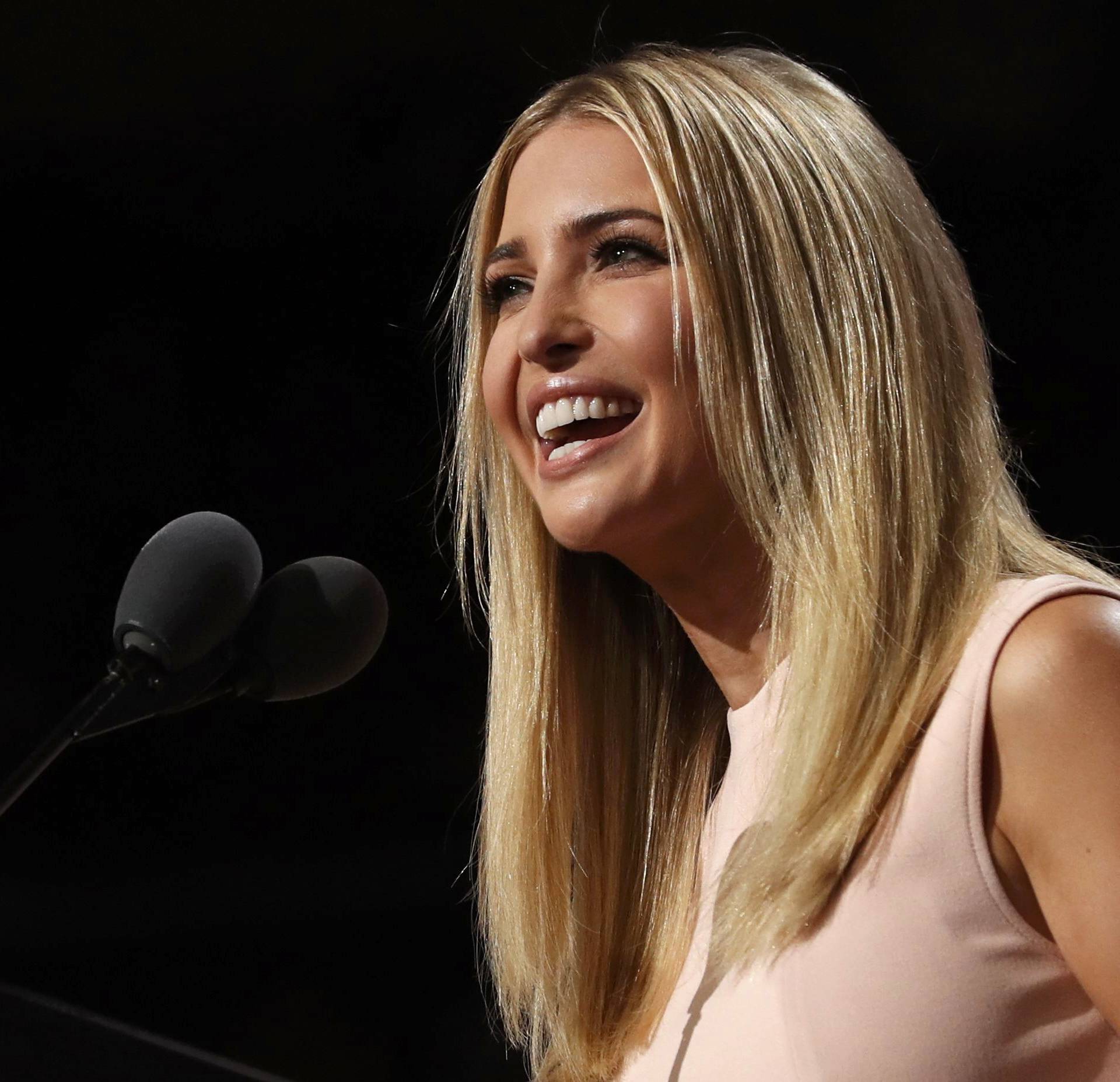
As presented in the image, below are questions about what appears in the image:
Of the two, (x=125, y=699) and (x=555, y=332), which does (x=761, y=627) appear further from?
(x=125, y=699)

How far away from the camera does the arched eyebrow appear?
1.02 m

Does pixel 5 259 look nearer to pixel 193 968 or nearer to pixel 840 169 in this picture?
pixel 193 968

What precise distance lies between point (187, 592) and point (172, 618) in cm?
2

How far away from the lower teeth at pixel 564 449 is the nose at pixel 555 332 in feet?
0.18

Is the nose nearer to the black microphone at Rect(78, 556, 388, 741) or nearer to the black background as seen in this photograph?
the black microphone at Rect(78, 556, 388, 741)

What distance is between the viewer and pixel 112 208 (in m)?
2.00

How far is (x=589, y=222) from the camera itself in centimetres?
104

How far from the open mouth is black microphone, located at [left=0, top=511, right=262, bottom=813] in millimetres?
276

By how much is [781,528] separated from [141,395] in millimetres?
1323

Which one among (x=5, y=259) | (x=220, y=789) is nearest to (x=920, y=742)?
(x=220, y=789)

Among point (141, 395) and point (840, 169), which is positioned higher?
point (840, 169)

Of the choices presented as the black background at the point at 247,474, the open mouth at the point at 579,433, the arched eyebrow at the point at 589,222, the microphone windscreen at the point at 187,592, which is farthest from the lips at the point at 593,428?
the black background at the point at 247,474

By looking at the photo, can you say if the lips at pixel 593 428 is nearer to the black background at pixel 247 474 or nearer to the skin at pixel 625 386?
the skin at pixel 625 386

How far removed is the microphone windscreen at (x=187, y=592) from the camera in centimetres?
81
